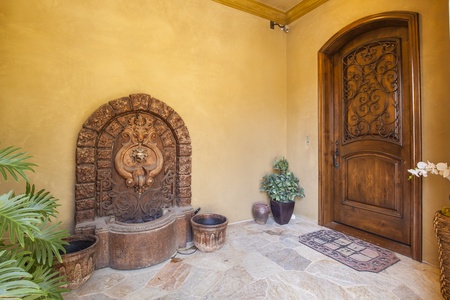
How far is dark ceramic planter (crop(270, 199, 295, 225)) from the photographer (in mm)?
3128

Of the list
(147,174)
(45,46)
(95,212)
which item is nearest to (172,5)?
(45,46)

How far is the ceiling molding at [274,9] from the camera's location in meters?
3.21

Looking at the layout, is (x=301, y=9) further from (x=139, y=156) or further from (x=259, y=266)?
(x=259, y=266)

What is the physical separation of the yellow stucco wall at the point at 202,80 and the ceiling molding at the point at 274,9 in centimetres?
9

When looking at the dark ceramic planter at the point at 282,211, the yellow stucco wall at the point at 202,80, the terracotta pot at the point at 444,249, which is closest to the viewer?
the terracotta pot at the point at 444,249

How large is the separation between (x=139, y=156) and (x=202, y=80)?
49.5 inches

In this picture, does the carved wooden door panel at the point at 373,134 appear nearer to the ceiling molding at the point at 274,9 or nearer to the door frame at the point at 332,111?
the door frame at the point at 332,111

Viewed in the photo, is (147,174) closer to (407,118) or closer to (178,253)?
(178,253)

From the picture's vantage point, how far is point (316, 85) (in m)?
3.20

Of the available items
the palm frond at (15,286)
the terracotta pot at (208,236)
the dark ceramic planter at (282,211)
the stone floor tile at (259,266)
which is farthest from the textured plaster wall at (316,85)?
the palm frond at (15,286)

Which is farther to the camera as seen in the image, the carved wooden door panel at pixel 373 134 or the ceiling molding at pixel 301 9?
the ceiling molding at pixel 301 9

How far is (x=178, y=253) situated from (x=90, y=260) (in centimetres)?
82

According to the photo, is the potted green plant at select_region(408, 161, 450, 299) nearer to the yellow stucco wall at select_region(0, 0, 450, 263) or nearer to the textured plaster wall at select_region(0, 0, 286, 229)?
the yellow stucco wall at select_region(0, 0, 450, 263)

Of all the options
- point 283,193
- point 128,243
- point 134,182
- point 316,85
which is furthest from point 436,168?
point 134,182
